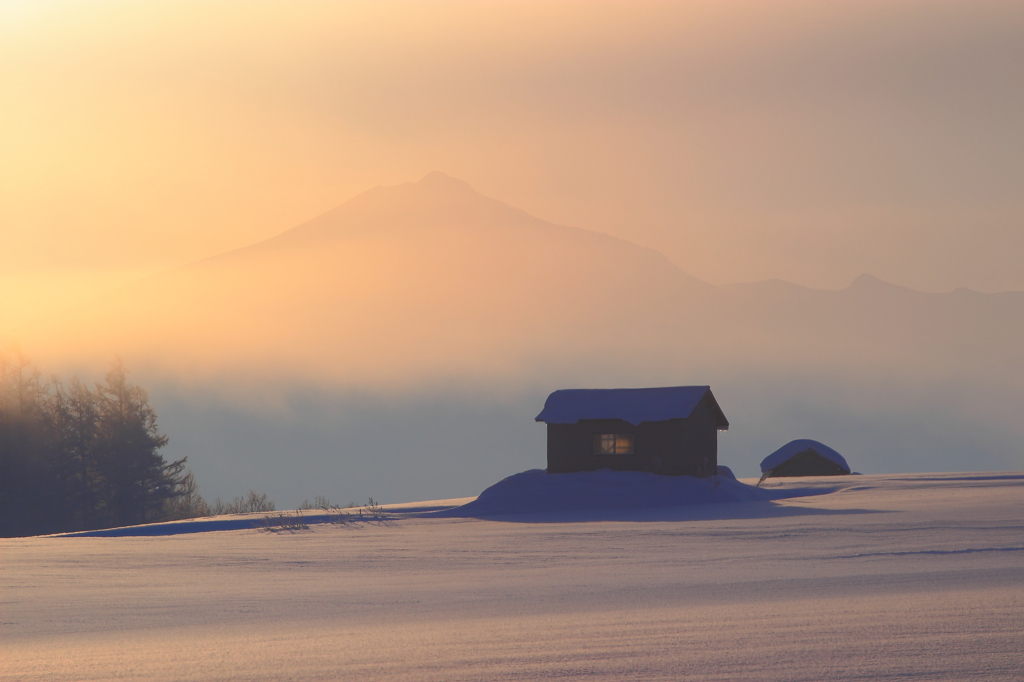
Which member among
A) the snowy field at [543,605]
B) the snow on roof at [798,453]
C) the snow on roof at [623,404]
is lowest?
the snowy field at [543,605]

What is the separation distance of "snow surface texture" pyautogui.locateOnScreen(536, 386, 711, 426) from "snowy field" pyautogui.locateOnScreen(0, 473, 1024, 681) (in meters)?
13.5

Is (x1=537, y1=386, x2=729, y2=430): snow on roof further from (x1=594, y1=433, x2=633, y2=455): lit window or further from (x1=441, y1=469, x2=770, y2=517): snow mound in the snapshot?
(x1=441, y1=469, x2=770, y2=517): snow mound

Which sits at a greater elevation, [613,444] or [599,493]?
[613,444]

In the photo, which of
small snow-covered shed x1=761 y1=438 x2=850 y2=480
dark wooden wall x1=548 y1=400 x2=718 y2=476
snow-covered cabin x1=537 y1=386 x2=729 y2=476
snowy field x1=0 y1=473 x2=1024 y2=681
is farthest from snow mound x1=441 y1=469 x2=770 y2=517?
small snow-covered shed x1=761 y1=438 x2=850 y2=480

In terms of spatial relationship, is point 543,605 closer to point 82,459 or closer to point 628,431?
point 628,431

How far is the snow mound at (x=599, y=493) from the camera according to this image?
32.4m

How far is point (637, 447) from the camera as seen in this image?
36.0m

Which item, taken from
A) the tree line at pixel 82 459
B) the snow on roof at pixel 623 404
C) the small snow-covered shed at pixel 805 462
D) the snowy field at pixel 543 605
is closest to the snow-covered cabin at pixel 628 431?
the snow on roof at pixel 623 404

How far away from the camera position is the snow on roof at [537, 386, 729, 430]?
36188 mm

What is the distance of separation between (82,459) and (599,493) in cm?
3852

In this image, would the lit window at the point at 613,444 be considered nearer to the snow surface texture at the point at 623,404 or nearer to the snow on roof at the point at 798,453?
the snow surface texture at the point at 623,404

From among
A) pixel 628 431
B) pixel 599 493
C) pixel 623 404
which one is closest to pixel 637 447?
pixel 628 431

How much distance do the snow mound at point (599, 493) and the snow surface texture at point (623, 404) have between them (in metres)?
2.18

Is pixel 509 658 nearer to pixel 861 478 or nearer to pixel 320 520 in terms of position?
pixel 320 520
